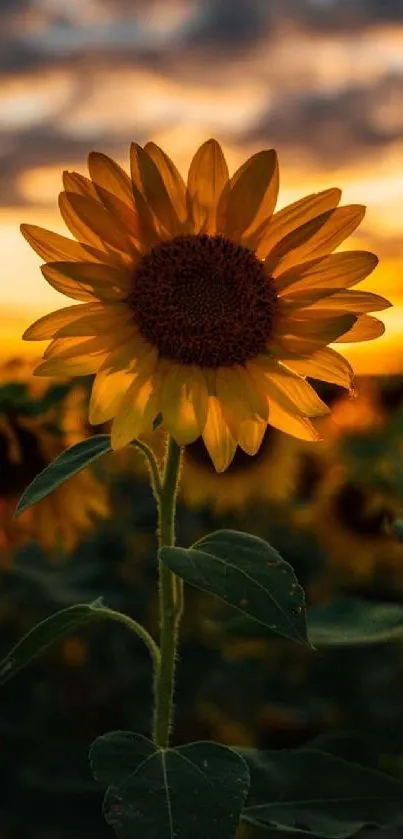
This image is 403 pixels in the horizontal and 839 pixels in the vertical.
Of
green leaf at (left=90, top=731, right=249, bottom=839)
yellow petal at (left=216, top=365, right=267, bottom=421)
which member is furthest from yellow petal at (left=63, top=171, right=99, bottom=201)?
green leaf at (left=90, top=731, right=249, bottom=839)

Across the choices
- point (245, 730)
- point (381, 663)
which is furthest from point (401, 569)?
point (245, 730)

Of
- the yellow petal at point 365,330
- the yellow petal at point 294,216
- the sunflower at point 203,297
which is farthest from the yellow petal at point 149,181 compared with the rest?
the yellow petal at point 365,330

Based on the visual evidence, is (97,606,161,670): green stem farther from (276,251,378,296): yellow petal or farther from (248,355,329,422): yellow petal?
(276,251,378,296): yellow petal

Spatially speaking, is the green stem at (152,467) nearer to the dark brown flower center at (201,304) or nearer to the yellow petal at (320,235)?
the dark brown flower center at (201,304)

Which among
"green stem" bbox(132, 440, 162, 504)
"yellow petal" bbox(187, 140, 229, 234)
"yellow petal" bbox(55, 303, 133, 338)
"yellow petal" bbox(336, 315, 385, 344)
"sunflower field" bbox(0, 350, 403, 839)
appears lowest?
"sunflower field" bbox(0, 350, 403, 839)

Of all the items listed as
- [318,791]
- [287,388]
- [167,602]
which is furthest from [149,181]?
[318,791]

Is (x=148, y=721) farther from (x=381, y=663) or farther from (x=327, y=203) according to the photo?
(x=327, y=203)
